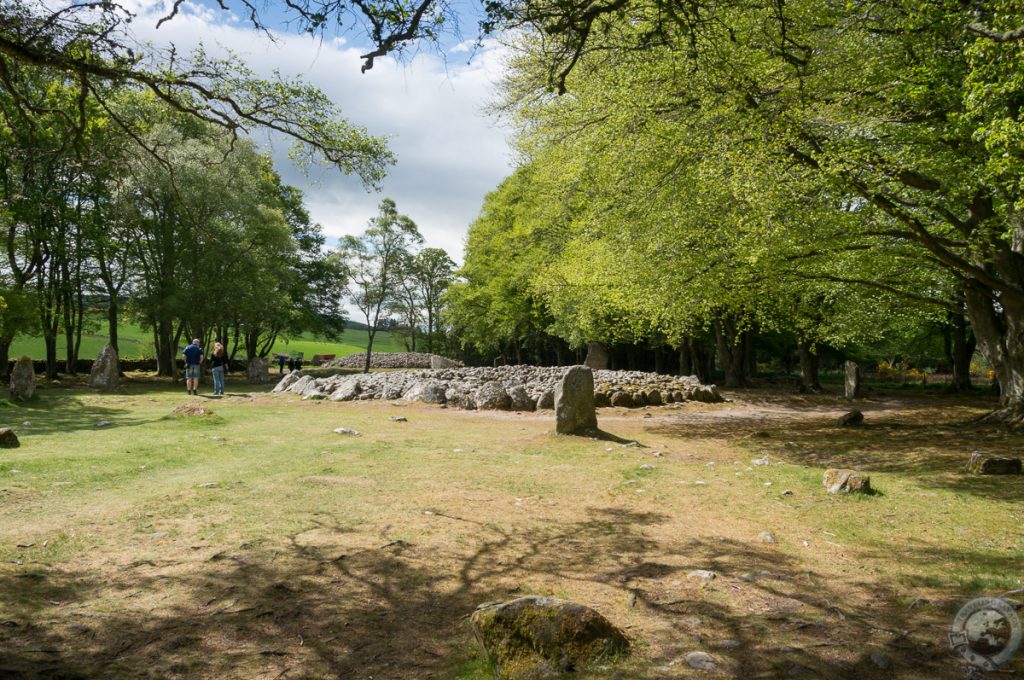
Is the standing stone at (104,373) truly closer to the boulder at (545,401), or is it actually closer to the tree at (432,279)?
the boulder at (545,401)

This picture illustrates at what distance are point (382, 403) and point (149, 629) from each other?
16691mm

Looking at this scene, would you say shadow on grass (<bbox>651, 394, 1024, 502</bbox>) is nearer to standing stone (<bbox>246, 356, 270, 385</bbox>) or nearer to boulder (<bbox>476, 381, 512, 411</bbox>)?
boulder (<bbox>476, 381, 512, 411</bbox>)

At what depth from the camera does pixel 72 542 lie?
17.7 ft

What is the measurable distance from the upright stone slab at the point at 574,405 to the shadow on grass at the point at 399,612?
267 inches

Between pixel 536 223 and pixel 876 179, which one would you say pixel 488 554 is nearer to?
pixel 876 179

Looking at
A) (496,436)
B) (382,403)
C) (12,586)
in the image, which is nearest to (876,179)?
(496,436)

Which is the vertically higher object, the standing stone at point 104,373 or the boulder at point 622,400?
the standing stone at point 104,373

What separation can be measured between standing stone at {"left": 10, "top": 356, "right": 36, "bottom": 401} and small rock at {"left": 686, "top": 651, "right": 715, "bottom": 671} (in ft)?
67.8

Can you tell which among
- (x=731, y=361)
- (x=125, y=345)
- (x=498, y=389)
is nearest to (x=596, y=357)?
→ (x=731, y=361)

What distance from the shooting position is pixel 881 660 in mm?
3348

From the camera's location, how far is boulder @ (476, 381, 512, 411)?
1911 centimetres

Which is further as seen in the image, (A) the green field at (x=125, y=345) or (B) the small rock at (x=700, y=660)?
(A) the green field at (x=125, y=345)

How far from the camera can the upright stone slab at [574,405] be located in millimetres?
12523

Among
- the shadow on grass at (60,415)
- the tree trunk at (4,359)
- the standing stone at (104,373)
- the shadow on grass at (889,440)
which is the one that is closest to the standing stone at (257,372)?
the standing stone at (104,373)
